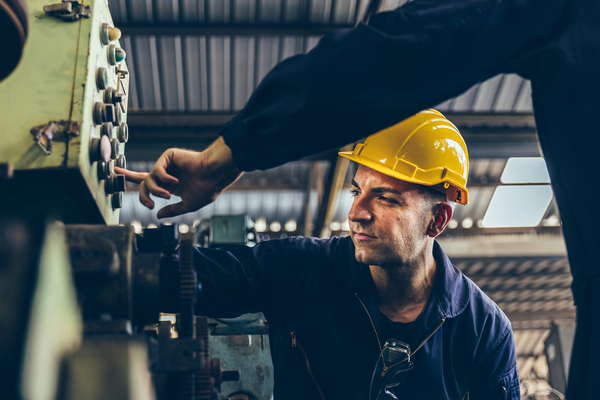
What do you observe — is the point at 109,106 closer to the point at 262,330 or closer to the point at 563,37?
the point at 563,37

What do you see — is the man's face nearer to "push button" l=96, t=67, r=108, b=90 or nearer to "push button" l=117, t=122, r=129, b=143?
"push button" l=117, t=122, r=129, b=143

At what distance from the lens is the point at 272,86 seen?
968 mm

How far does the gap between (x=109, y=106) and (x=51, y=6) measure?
268mm

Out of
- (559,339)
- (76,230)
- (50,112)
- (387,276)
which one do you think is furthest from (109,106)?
(559,339)

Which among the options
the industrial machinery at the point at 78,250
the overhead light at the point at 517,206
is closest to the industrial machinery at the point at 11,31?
the industrial machinery at the point at 78,250

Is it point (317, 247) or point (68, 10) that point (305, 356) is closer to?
point (317, 247)

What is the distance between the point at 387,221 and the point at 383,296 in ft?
0.93

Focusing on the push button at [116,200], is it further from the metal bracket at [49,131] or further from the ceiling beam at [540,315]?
the ceiling beam at [540,315]

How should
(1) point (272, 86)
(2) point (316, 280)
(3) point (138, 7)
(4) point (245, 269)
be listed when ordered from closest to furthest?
(1) point (272, 86) → (4) point (245, 269) → (2) point (316, 280) → (3) point (138, 7)

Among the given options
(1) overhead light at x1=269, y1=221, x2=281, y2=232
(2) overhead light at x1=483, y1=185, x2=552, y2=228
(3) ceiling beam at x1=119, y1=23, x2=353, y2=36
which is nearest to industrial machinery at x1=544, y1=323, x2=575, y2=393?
(2) overhead light at x1=483, y1=185, x2=552, y2=228

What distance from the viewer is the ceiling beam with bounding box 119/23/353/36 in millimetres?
4188

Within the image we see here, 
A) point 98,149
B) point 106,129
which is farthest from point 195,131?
point 98,149

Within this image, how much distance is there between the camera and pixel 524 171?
6.14 m

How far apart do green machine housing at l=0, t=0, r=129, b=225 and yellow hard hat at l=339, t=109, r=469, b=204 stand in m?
0.98
